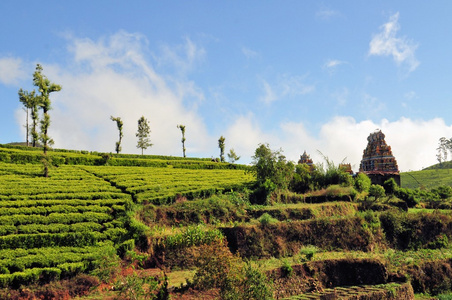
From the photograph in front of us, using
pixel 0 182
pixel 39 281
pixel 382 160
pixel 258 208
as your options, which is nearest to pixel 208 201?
pixel 258 208

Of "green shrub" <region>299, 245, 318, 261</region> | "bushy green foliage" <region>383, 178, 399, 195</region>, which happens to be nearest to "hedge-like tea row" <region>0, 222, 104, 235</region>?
"green shrub" <region>299, 245, 318, 261</region>

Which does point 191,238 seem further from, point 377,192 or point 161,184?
point 377,192

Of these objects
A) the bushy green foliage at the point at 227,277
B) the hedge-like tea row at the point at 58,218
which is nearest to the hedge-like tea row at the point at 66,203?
the hedge-like tea row at the point at 58,218

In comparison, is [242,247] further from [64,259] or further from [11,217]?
[11,217]

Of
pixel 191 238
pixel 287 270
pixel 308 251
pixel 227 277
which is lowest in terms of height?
pixel 287 270

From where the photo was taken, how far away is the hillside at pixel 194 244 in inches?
586

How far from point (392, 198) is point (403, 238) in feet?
30.4

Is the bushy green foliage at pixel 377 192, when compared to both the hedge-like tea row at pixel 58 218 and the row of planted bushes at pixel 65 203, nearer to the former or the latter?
the row of planted bushes at pixel 65 203

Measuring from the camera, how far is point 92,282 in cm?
1538

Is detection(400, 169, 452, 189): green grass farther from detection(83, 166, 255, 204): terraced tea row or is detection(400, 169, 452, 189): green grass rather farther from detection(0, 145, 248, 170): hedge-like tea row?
detection(83, 166, 255, 204): terraced tea row

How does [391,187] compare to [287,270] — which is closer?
[287,270]

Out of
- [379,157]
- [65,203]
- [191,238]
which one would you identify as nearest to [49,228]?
[65,203]

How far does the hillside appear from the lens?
48.9 ft

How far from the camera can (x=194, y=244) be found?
1923cm
